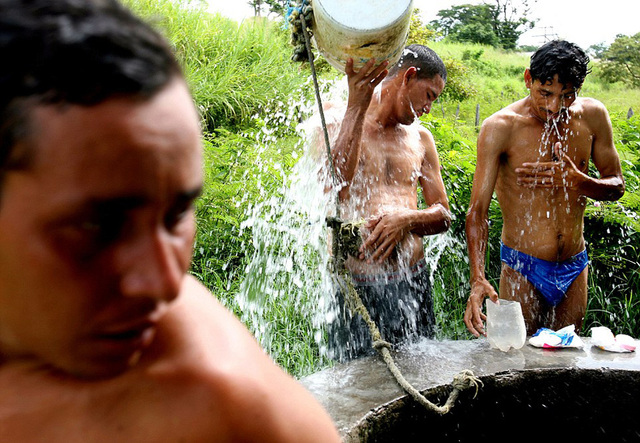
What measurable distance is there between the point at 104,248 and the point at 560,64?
4.02 m

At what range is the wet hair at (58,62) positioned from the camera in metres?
0.51

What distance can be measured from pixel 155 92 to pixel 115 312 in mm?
207

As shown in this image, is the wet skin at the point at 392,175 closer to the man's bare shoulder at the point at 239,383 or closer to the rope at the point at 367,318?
the rope at the point at 367,318

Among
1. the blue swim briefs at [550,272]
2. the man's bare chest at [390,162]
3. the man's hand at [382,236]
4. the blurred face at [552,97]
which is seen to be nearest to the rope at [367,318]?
the man's hand at [382,236]

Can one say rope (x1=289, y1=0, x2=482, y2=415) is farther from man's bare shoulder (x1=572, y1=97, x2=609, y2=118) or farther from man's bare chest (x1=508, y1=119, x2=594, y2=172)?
man's bare shoulder (x1=572, y1=97, x2=609, y2=118)

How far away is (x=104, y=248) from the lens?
0.55 meters

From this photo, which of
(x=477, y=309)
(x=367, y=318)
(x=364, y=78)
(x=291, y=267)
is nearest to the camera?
(x=367, y=318)

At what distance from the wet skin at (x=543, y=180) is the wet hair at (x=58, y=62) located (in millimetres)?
3775

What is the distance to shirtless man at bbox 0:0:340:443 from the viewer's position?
0.51m

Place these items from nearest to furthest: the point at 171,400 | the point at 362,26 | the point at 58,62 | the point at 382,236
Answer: the point at 58,62 < the point at 171,400 < the point at 362,26 < the point at 382,236

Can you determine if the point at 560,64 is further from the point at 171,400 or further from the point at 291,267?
the point at 171,400

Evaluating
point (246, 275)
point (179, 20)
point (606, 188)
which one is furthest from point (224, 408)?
point (179, 20)

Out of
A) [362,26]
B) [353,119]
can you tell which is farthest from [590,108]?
[362,26]

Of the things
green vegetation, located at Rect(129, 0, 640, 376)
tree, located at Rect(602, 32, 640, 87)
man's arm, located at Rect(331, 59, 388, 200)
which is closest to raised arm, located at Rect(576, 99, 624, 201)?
green vegetation, located at Rect(129, 0, 640, 376)
